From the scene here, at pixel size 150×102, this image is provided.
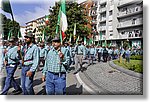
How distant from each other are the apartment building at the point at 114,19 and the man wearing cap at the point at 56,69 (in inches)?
59.5

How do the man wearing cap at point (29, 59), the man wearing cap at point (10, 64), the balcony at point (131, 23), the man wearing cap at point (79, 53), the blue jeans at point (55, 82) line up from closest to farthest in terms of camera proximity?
the blue jeans at point (55, 82)
the man wearing cap at point (29, 59)
the man wearing cap at point (10, 64)
the balcony at point (131, 23)
the man wearing cap at point (79, 53)

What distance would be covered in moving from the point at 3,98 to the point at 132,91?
7.96ft

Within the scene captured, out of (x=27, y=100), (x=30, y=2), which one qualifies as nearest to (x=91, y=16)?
(x=30, y=2)

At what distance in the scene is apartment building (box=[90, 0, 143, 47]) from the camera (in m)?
4.47

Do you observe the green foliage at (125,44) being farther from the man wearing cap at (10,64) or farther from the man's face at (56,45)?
the man wearing cap at (10,64)

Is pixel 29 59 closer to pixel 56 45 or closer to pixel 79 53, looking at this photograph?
pixel 56 45

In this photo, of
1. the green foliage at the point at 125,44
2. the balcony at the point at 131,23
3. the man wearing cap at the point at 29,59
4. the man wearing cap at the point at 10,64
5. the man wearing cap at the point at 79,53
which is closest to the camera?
the man wearing cap at the point at 29,59

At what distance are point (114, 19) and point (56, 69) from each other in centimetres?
235

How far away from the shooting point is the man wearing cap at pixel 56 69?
3.34 metres

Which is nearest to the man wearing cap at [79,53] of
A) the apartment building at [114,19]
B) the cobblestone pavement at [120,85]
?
the apartment building at [114,19]

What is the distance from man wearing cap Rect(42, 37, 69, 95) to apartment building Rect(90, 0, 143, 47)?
151 cm

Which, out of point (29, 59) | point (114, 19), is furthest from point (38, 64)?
point (114, 19)

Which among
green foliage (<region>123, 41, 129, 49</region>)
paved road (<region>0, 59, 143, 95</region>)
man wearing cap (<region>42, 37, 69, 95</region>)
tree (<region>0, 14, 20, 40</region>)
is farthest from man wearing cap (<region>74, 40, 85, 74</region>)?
man wearing cap (<region>42, 37, 69, 95</region>)

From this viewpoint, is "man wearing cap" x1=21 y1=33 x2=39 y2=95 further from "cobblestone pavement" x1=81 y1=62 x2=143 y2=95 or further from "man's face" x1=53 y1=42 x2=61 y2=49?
"cobblestone pavement" x1=81 y1=62 x2=143 y2=95
